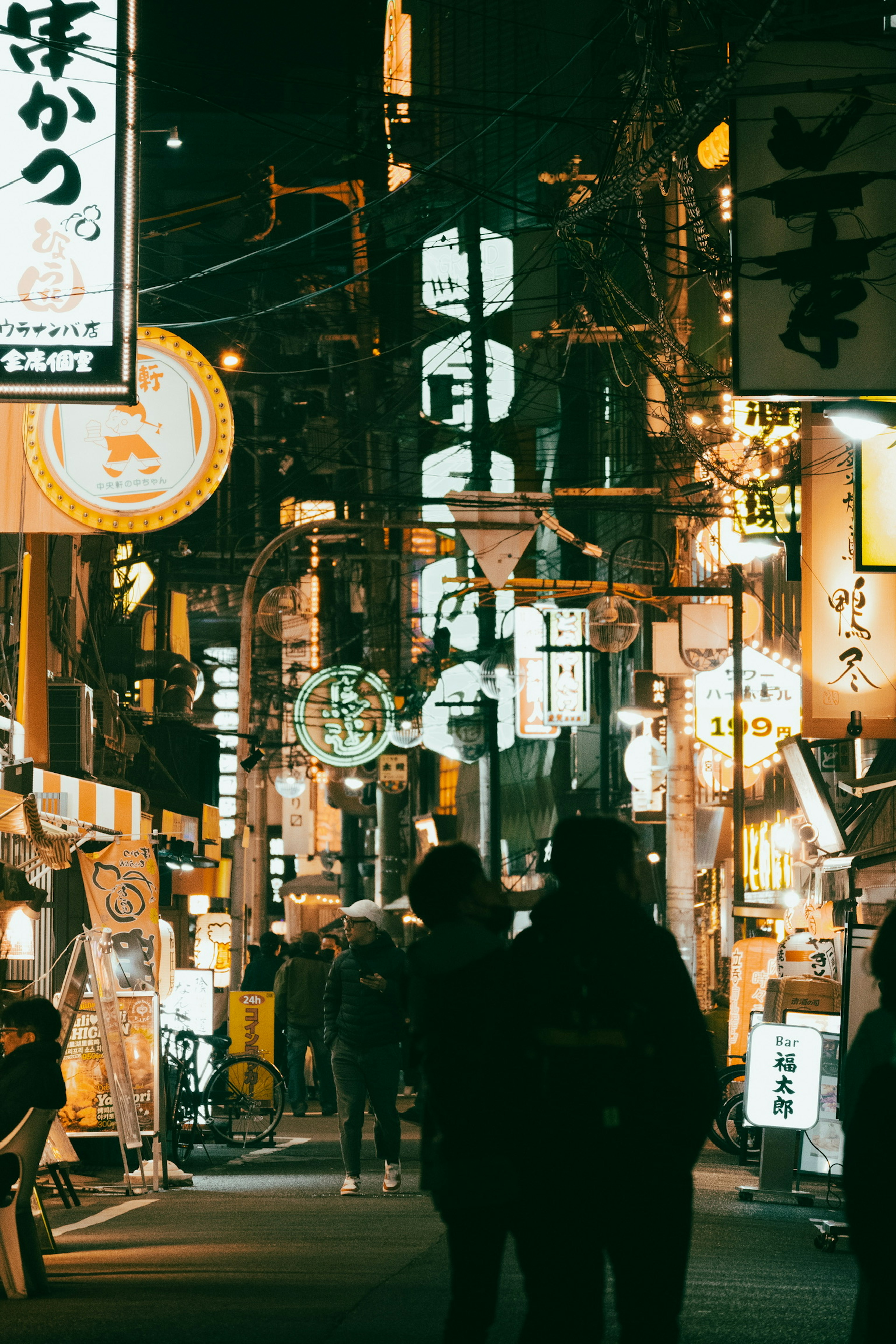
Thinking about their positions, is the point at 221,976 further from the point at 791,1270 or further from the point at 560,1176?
the point at 560,1176

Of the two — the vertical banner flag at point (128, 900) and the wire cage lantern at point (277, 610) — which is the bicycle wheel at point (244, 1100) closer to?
the vertical banner flag at point (128, 900)

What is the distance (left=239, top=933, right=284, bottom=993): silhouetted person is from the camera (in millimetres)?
25000

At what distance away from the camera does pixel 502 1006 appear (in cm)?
524

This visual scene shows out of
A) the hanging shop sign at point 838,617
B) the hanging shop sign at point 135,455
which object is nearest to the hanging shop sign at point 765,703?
the hanging shop sign at point 838,617

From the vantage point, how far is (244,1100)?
1909 cm

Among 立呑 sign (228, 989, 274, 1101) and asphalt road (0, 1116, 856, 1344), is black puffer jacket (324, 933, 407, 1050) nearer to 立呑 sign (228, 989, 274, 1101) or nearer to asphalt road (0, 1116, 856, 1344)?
asphalt road (0, 1116, 856, 1344)

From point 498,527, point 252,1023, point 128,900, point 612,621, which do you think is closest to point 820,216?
point 128,900

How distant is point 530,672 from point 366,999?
69.9 feet

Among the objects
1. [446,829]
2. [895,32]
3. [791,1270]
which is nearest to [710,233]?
[895,32]

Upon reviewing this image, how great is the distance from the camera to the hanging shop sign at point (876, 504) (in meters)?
14.7

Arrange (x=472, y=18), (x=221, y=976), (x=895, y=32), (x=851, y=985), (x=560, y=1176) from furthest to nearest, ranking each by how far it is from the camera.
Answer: (x=472, y=18), (x=221, y=976), (x=851, y=985), (x=895, y=32), (x=560, y=1176)

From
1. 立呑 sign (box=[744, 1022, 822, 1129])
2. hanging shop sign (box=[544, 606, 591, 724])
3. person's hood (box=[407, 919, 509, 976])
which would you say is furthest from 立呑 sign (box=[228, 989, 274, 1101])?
person's hood (box=[407, 919, 509, 976])

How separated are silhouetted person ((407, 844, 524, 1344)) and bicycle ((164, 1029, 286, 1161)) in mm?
12950

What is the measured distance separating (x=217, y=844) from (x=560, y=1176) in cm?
3067
